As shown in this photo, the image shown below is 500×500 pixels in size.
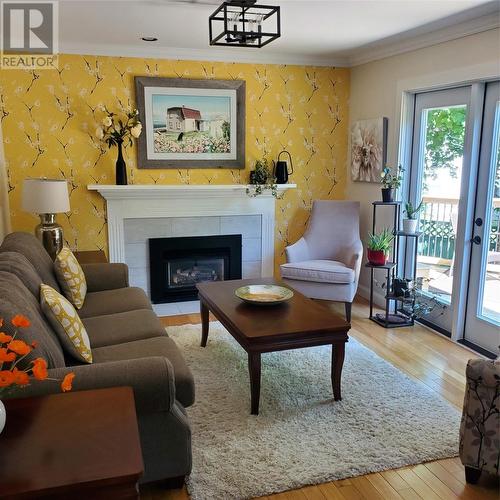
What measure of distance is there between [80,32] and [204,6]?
1.28 metres

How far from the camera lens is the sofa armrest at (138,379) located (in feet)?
Result: 6.14

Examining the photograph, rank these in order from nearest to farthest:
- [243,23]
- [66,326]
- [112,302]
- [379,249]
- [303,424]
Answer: [66,326] → [243,23] → [303,424] → [112,302] → [379,249]

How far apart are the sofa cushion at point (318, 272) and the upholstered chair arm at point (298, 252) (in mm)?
102

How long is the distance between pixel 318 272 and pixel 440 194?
48.6 inches

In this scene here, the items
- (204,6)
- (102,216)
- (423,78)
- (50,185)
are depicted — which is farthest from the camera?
(102,216)

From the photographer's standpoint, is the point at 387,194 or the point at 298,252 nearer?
the point at 387,194

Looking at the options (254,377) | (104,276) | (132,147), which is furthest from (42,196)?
(254,377)

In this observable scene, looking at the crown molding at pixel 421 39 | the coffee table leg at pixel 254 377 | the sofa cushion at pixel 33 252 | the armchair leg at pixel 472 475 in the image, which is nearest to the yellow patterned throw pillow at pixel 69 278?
the sofa cushion at pixel 33 252

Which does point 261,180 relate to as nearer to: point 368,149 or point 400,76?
point 368,149

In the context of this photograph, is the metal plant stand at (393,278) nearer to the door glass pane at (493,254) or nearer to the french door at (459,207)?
the french door at (459,207)

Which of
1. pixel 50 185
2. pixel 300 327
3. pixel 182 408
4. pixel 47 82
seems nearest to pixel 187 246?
pixel 50 185

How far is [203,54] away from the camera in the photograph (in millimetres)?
4734

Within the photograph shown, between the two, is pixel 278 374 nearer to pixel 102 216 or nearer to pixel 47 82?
→ pixel 102 216

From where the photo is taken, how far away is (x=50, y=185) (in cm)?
373
